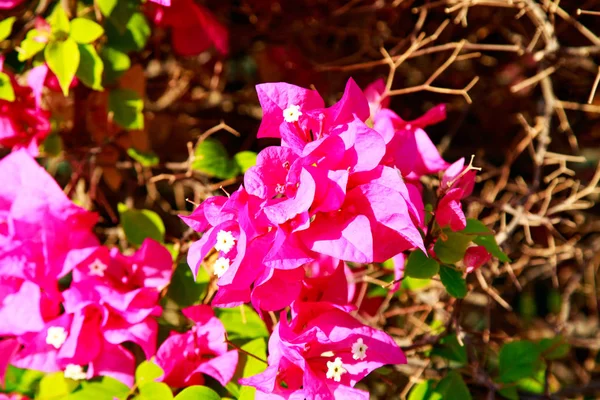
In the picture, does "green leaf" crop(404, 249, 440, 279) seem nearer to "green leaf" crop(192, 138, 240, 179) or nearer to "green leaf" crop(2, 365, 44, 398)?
Result: "green leaf" crop(192, 138, 240, 179)

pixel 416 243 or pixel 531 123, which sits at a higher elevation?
pixel 416 243

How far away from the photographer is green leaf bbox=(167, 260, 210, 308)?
97 cm

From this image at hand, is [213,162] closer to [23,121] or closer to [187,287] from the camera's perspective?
[187,287]

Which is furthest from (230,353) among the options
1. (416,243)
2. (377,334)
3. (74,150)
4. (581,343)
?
(581,343)

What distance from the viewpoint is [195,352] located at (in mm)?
903

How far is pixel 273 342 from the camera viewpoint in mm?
768

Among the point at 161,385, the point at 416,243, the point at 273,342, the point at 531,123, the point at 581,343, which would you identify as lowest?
the point at 581,343

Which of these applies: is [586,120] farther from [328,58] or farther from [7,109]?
[7,109]

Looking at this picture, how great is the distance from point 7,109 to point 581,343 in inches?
44.4

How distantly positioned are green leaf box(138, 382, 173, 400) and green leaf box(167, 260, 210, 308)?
14 centimetres

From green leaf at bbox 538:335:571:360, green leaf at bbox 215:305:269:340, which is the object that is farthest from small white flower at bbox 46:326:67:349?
green leaf at bbox 538:335:571:360

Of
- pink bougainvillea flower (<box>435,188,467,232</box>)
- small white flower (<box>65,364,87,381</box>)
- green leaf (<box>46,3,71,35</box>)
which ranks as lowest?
small white flower (<box>65,364,87,381</box>)

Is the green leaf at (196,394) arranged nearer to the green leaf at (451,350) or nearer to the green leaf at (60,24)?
the green leaf at (451,350)

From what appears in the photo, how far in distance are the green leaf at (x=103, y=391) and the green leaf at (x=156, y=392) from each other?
0.15 ft
